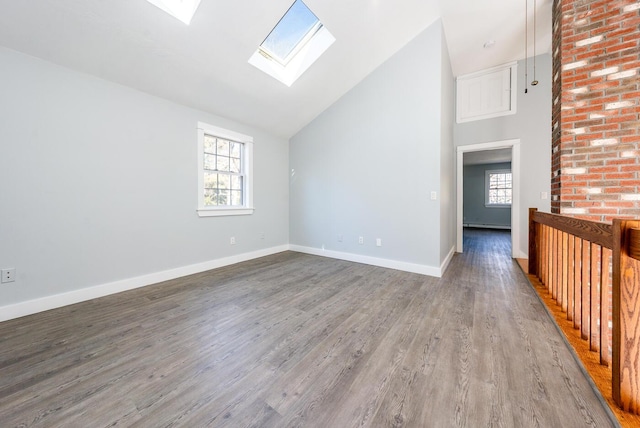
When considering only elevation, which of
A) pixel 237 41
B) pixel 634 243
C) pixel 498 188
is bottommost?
pixel 634 243

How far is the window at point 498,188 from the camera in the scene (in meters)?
8.50

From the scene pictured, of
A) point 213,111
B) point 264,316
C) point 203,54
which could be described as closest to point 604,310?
point 264,316

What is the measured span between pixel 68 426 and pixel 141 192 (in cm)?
239

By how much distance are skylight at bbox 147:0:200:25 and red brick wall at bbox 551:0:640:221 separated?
3610 mm

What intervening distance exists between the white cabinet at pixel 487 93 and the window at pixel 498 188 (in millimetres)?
5307

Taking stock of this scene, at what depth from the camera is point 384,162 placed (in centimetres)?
366

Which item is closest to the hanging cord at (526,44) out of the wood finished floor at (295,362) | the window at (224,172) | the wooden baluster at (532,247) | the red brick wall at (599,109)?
the red brick wall at (599,109)

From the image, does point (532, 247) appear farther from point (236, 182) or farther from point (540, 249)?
point (236, 182)

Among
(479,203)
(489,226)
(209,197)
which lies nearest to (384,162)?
(209,197)

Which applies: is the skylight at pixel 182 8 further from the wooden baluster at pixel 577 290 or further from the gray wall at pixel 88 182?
the wooden baluster at pixel 577 290

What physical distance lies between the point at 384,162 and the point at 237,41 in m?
2.41

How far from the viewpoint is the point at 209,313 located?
2.21 m

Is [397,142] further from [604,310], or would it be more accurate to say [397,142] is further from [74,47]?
[74,47]

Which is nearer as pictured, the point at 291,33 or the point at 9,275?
the point at 9,275
